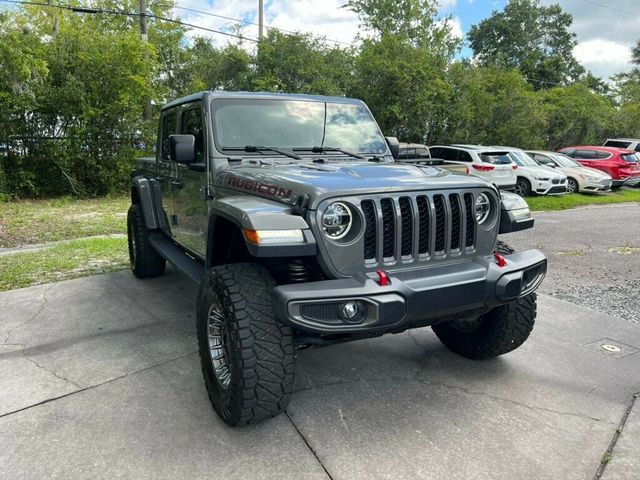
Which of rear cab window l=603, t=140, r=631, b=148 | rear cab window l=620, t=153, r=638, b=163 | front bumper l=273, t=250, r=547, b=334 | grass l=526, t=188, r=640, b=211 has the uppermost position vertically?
rear cab window l=603, t=140, r=631, b=148

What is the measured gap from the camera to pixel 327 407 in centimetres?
298

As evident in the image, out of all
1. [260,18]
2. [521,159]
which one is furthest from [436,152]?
[260,18]

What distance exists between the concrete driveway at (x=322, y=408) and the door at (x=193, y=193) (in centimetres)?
80

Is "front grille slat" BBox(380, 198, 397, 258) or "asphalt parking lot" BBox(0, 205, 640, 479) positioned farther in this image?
"front grille slat" BBox(380, 198, 397, 258)

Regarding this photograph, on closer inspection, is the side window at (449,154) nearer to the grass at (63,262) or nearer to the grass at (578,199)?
the grass at (578,199)

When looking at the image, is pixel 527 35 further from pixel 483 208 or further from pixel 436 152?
pixel 483 208

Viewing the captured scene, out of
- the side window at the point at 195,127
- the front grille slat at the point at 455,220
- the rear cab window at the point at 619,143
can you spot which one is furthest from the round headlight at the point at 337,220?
the rear cab window at the point at 619,143

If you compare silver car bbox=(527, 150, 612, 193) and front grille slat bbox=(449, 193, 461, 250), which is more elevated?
front grille slat bbox=(449, 193, 461, 250)

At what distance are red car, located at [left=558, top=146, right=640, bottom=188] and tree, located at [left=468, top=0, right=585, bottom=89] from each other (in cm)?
3195

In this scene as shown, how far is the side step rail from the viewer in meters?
3.78

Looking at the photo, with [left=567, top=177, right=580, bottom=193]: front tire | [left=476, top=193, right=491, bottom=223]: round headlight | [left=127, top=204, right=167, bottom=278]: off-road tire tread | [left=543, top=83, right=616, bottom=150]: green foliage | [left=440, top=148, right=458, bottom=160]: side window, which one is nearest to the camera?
[left=476, top=193, right=491, bottom=223]: round headlight

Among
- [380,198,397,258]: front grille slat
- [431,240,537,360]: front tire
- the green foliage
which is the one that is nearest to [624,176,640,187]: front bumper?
the green foliage

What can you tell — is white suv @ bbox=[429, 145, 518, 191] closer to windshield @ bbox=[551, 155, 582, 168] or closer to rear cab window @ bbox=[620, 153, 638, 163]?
windshield @ bbox=[551, 155, 582, 168]

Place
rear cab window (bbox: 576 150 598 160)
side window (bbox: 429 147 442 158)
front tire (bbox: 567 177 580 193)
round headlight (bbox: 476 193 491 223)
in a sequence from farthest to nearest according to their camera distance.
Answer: rear cab window (bbox: 576 150 598 160) < front tire (bbox: 567 177 580 193) < side window (bbox: 429 147 442 158) < round headlight (bbox: 476 193 491 223)
